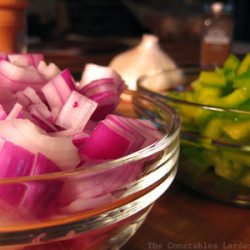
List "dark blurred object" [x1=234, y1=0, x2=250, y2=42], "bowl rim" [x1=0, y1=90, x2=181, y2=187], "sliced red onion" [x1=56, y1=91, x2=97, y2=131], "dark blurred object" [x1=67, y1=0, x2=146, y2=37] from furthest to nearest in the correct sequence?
"dark blurred object" [x1=234, y1=0, x2=250, y2=42], "dark blurred object" [x1=67, y1=0, x2=146, y2=37], "sliced red onion" [x1=56, y1=91, x2=97, y2=131], "bowl rim" [x1=0, y1=90, x2=181, y2=187]

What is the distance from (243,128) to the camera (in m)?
0.56

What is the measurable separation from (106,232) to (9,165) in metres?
0.12

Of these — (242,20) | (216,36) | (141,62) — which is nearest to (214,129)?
(141,62)

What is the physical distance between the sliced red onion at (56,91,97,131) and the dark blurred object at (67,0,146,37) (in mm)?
3744

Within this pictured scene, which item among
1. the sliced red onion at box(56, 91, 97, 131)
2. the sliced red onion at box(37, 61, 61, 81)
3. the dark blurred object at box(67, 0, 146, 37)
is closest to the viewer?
the sliced red onion at box(56, 91, 97, 131)

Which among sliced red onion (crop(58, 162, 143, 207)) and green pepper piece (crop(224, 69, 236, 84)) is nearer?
sliced red onion (crop(58, 162, 143, 207))

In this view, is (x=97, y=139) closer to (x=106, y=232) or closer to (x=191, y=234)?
(x=106, y=232)

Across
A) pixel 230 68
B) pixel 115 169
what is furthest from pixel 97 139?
pixel 230 68

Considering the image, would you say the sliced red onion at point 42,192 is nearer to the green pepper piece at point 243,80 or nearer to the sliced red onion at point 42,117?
the sliced red onion at point 42,117

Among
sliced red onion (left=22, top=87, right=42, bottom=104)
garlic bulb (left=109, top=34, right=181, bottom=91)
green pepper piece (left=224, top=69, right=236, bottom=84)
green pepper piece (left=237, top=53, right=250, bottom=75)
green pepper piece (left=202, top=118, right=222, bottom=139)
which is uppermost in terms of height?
sliced red onion (left=22, top=87, right=42, bottom=104)

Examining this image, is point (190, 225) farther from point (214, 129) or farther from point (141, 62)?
point (141, 62)

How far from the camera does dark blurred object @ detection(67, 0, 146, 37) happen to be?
413cm

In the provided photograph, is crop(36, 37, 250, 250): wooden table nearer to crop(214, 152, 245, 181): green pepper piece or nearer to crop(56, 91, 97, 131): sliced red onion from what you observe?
crop(214, 152, 245, 181): green pepper piece

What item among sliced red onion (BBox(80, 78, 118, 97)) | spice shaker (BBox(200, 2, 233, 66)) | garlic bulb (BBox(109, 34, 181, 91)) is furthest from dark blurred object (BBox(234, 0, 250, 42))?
sliced red onion (BBox(80, 78, 118, 97))
